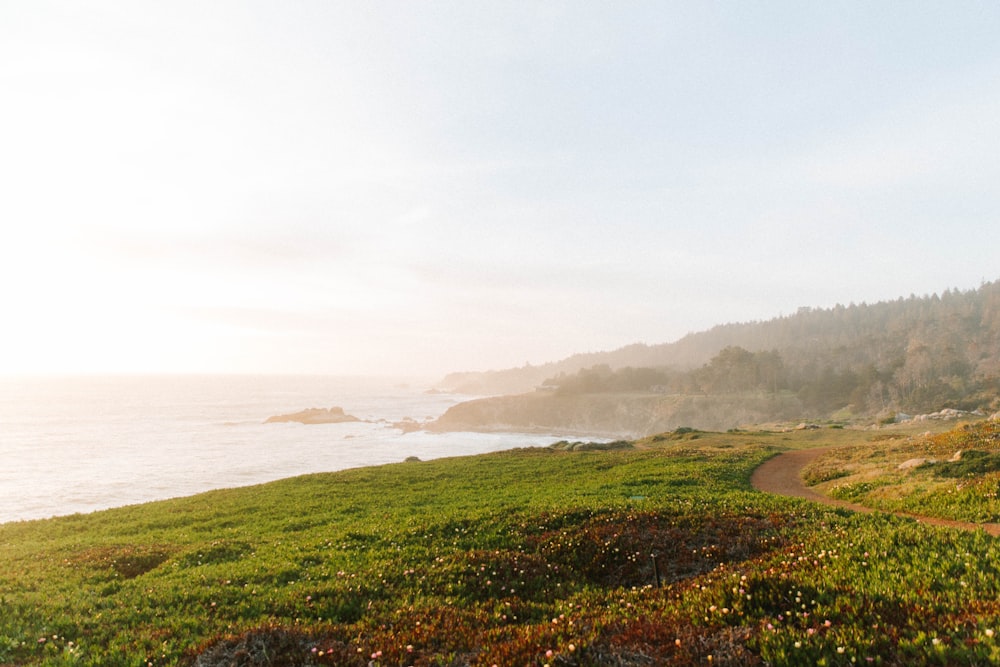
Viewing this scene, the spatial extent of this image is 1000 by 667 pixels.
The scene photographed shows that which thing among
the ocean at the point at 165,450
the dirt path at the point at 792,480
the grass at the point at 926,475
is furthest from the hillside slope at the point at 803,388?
the grass at the point at 926,475

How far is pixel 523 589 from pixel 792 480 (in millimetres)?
28548

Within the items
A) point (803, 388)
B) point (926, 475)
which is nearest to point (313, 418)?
point (926, 475)

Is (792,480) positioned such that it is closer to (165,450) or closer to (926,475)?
(926,475)

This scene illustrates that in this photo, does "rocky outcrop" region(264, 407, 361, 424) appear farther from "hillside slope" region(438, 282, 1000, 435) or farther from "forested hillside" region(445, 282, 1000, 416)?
"forested hillside" region(445, 282, 1000, 416)

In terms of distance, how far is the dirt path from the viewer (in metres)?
21.9

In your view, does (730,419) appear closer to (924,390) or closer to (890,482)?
(924,390)

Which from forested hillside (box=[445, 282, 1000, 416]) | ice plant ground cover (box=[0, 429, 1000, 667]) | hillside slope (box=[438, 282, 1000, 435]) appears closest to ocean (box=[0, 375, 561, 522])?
hillside slope (box=[438, 282, 1000, 435])

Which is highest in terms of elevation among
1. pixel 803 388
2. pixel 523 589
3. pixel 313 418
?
pixel 523 589

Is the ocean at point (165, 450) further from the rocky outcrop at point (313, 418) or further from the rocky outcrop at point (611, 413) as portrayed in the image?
A: the rocky outcrop at point (611, 413)

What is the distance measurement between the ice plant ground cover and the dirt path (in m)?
5.08

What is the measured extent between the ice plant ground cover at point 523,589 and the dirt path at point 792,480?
200 inches

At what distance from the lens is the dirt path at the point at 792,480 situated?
71.7ft

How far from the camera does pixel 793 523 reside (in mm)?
15023

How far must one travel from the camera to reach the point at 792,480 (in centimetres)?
3209
